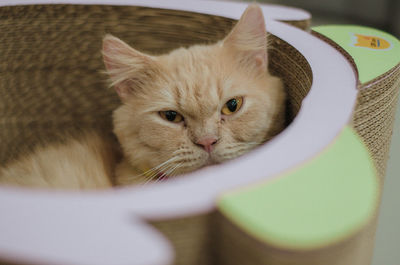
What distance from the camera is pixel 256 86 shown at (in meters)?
1.14

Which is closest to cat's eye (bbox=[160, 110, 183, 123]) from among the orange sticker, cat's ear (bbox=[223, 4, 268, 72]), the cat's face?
the cat's face

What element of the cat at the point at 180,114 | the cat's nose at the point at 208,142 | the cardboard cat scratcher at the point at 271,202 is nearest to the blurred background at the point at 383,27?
the cardboard cat scratcher at the point at 271,202

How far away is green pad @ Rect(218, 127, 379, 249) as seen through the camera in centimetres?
49

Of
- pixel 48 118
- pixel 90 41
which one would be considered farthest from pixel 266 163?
pixel 48 118

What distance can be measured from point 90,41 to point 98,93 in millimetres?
215

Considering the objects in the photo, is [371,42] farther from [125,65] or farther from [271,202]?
[271,202]

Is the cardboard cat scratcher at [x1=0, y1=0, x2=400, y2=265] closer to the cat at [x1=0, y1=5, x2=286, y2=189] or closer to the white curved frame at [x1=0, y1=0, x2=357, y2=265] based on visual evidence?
the white curved frame at [x1=0, y1=0, x2=357, y2=265]

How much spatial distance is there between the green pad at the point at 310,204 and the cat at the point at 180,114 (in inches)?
17.0

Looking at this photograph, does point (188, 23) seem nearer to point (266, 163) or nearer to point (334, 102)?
point (334, 102)

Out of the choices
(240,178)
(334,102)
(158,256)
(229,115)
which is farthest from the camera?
(229,115)

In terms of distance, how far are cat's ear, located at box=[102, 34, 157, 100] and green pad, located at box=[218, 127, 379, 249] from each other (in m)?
0.70

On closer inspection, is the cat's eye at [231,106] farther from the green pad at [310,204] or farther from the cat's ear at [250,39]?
the green pad at [310,204]

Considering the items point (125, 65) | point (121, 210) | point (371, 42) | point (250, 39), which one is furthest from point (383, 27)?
Answer: point (121, 210)

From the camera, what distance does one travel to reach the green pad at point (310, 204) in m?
0.49
